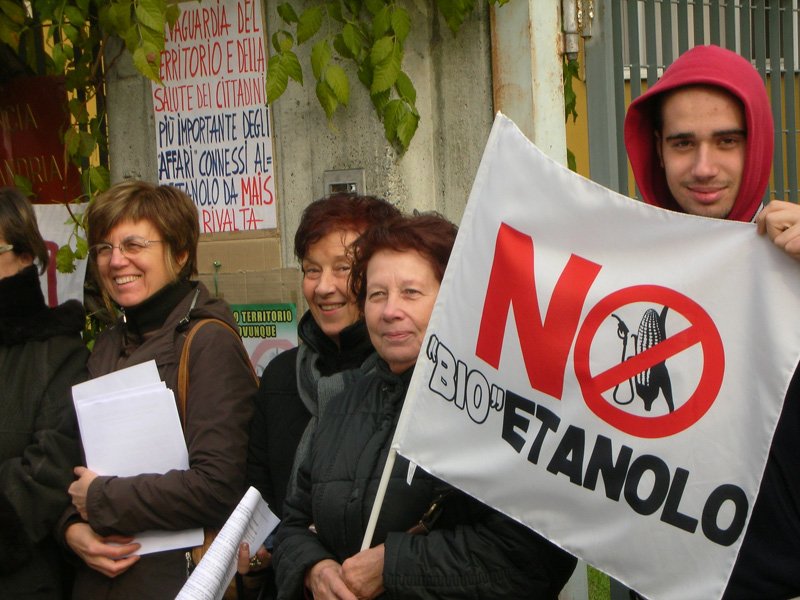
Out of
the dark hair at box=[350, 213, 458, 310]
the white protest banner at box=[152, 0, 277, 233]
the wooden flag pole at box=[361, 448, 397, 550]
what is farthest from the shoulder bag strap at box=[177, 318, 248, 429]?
the white protest banner at box=[152, 0, 277, 233]

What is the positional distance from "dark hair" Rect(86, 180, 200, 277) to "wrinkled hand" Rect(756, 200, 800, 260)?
195 centimetres

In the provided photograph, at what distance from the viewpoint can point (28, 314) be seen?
134 inches

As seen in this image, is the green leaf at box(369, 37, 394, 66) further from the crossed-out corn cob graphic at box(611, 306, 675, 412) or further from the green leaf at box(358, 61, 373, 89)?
the crossed-out corn cob graphic at box(611, 306, 675, 412)

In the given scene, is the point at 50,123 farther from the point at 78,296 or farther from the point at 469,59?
the point at 469,59

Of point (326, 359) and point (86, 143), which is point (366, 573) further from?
point (86, 143)

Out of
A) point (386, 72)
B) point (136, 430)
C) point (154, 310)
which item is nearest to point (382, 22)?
point (386, 72)

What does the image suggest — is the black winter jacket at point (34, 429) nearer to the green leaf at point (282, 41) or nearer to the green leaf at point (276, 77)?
the green leaf at point (276, 77)

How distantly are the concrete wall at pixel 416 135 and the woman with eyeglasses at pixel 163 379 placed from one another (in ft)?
3.01

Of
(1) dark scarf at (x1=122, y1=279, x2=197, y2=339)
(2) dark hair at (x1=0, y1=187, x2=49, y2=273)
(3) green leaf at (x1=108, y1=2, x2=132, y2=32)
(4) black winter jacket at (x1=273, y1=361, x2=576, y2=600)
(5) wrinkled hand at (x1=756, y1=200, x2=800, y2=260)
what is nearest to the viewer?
(5) wrinkled hand at (x1=756, y1=200, x2=800, y2=260)

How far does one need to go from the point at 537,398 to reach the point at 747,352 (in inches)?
18.5

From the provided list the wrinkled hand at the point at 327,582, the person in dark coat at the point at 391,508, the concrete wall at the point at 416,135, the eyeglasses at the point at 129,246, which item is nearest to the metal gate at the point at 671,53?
the concrete wall at the point at 416,135

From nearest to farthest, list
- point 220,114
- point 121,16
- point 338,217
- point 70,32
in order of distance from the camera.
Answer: point 338,217, point 121,16, point 220,114, point 70,32

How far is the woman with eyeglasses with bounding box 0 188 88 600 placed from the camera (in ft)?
10.3

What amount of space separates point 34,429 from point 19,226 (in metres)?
0.69
